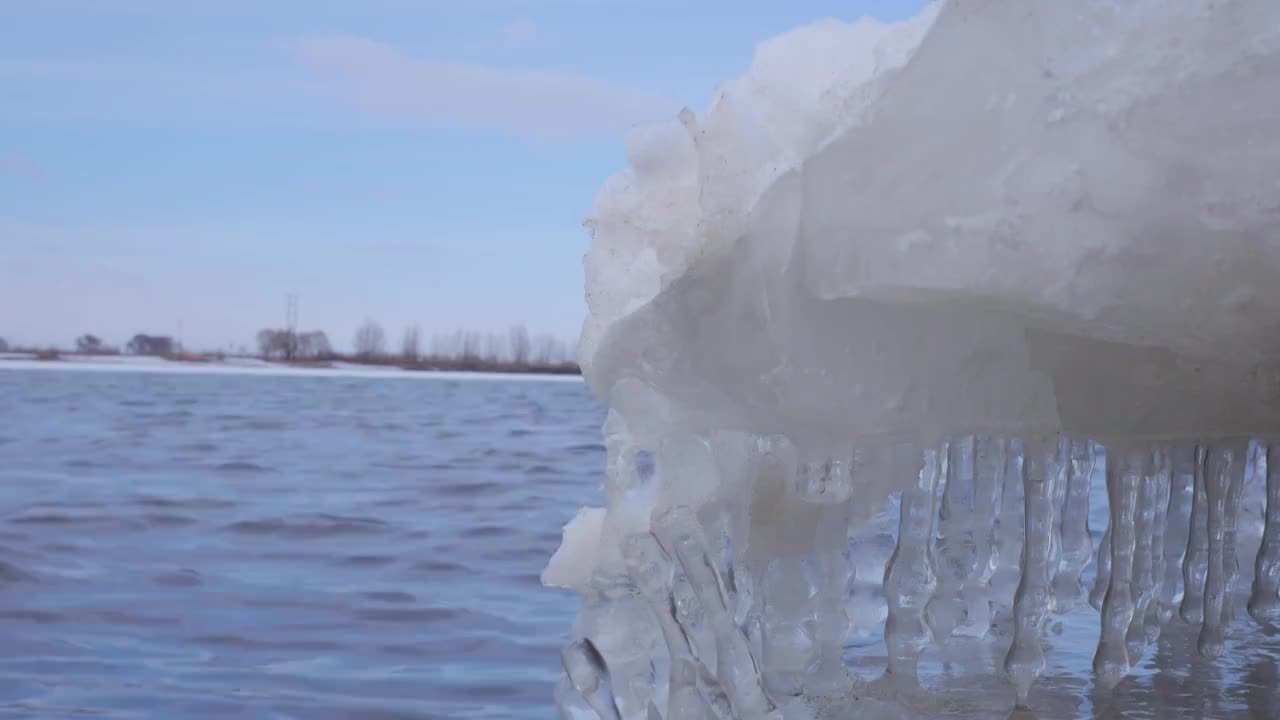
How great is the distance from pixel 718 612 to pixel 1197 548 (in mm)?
1350

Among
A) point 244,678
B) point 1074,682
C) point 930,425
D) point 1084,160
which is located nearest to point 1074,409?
point 930,425

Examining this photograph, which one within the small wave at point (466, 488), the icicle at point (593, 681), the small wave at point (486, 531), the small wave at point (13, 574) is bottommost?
the small wave at point (13, 574)

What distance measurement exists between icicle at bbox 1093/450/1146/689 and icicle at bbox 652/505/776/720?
94 cm

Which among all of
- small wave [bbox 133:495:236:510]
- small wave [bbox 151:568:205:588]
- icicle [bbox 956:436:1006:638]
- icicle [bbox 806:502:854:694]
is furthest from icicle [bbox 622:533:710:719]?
small wave [bbox 133:495:236:510]

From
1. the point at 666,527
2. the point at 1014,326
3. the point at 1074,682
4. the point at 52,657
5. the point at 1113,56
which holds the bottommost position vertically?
the point at 52,657

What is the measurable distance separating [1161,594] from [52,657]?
3.84m

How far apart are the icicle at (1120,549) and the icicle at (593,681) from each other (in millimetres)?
1104

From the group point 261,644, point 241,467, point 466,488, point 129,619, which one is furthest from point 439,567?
point 241,467

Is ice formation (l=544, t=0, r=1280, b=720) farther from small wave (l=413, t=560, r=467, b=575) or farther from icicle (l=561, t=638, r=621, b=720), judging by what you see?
small wave (l=413, t=560, r=467, b=575)

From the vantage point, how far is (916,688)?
280 centimetres

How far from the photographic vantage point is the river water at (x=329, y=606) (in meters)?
3.19

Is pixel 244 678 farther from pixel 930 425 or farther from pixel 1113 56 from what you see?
pixel 1113 56

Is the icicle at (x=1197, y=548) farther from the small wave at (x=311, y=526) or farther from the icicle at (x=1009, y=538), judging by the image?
the small wave at (x=311, y=526)

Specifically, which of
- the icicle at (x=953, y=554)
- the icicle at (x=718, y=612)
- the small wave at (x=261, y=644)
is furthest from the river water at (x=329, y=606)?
the icicle at (x=718, y=612)
